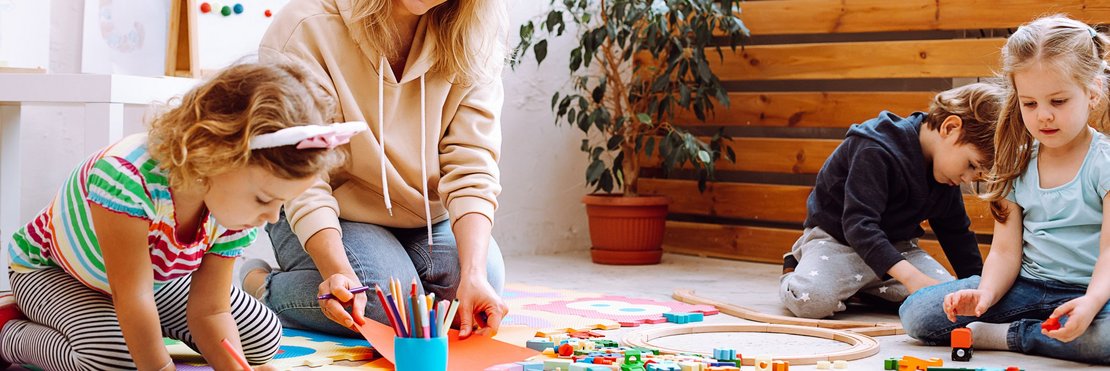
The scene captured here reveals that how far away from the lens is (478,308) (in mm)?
1672

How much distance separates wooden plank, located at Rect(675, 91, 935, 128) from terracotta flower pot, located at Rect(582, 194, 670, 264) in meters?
0.40

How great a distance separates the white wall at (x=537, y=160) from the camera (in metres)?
3.60

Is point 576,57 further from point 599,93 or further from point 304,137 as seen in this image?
point 304,137

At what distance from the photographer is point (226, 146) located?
1.17 meters

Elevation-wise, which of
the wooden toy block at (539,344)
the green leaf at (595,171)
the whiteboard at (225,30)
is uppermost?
the whiteboard at (225,30)

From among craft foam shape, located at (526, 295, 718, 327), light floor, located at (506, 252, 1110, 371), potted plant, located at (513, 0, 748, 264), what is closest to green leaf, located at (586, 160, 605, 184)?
potted plant, located at (513, 0, 748, 264)

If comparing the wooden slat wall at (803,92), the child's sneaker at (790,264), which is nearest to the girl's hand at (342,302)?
the child's sneaker at (790,264)

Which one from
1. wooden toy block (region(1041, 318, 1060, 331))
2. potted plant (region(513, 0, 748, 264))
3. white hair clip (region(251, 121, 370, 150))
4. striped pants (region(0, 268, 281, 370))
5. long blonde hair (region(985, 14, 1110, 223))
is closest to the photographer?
white hair clip (region(251, 121, 370, 150))

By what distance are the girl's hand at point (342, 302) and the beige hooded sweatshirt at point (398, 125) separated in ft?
1.01

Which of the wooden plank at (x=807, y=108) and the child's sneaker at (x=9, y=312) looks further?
the wooden plank at (x=807, y=108)

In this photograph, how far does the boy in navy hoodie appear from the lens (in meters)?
2.15

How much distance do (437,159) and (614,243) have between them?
1508mm

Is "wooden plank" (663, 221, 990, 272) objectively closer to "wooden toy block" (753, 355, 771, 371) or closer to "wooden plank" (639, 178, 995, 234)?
"wooden plank" (639, 178, 995, 234)

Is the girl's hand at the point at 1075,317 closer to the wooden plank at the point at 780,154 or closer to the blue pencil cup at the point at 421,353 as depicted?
the blue pencil cup at the point at 421,353
